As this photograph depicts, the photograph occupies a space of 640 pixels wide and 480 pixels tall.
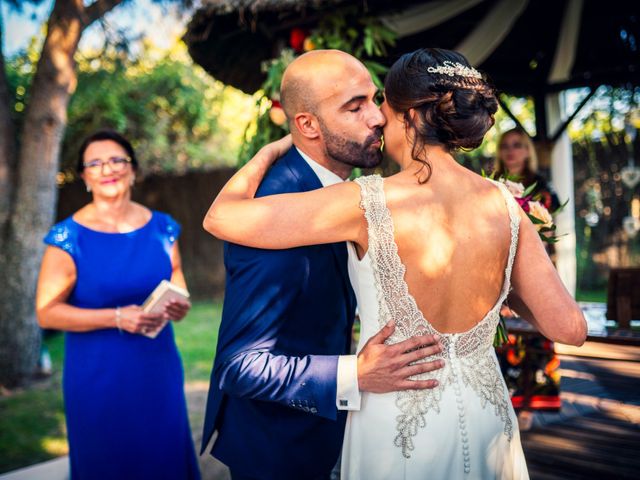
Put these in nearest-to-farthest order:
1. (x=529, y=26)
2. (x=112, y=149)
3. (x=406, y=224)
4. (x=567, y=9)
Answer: (x=406, y=224) → (x=112, y=149) → (x=567, y=9) → (x=529, y=26)

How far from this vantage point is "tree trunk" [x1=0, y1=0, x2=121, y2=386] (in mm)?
6633

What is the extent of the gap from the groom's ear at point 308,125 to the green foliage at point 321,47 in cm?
276

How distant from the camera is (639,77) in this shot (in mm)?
6551

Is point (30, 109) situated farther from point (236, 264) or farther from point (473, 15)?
point (236, 264)

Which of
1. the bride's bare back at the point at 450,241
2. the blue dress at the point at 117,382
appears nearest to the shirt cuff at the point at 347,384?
the bride's bare back at the point at 450,241

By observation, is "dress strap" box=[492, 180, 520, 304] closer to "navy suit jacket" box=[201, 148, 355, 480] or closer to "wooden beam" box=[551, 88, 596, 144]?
"navy suit jacket" box=[201, 148, 355, 480]

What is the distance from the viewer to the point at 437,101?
1.57 metres

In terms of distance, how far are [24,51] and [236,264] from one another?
12.1m

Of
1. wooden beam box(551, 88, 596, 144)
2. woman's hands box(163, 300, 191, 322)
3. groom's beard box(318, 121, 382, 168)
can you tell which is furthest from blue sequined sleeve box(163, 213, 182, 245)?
wooden beam box(551, 88, 596, 144)

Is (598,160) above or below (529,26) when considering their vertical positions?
below

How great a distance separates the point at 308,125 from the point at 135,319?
156cm

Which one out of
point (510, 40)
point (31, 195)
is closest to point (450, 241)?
point (510, 40)

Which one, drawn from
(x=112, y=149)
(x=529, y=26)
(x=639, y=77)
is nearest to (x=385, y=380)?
(x=112, y=149)

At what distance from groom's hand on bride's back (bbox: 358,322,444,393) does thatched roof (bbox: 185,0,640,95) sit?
3603 mm
